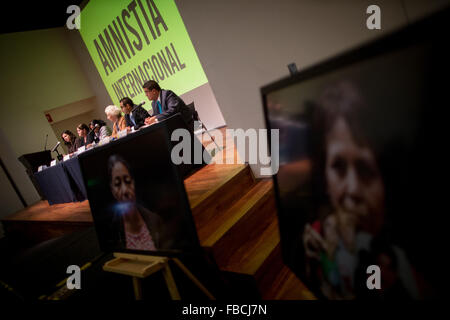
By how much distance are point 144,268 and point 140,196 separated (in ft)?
1.06

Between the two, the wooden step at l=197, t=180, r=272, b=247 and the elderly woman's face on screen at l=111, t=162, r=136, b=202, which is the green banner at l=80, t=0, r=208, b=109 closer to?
the wooden step at l=197, t=180, r=272, b=247

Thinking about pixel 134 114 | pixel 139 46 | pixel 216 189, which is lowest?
pixel 216 189

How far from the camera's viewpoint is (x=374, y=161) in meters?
0.48

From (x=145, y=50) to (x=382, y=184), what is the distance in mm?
4242

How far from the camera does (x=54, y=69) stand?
734cm

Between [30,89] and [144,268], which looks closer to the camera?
[144,268]

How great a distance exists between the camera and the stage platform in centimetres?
160

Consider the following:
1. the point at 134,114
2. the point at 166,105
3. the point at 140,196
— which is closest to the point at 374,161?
the point at 140,196

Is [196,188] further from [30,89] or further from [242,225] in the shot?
[30,89]

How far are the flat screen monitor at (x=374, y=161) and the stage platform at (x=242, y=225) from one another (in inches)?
26.1

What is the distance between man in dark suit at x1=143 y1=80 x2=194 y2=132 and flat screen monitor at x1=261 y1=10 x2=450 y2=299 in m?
2.40

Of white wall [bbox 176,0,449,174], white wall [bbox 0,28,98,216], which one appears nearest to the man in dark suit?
white wall [bbox 176,0,449,174]
